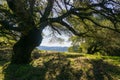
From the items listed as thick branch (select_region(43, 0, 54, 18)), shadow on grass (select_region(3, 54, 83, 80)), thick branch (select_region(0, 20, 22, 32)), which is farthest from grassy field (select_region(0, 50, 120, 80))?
thick branch (select_region(43, 0, 54, 18))

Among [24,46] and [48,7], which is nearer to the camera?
[24,46]

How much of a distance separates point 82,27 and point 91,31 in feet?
3.61

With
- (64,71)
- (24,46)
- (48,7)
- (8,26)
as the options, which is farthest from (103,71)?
(48,7)

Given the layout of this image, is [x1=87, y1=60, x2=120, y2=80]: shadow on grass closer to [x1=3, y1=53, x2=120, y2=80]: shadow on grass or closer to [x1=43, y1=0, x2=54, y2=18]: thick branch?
[x1=3, y1=53, x2=120, y2=80]: shadow on grass

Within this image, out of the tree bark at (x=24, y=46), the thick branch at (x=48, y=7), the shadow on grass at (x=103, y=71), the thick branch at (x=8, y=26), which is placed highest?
the thick branch at (x=48, y=7)

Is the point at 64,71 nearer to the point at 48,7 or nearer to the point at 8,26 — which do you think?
the point at 8,26

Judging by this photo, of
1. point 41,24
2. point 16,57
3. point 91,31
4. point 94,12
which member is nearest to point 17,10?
point 41,24

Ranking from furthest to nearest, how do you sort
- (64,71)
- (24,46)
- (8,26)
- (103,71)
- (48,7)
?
(48,7) < (24,46) < (8,26) < (64,71) < (103,71)

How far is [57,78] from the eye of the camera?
47.8ft

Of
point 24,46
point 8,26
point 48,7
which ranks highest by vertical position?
point 48,7

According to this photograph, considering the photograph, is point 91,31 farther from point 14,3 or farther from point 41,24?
point 14,3

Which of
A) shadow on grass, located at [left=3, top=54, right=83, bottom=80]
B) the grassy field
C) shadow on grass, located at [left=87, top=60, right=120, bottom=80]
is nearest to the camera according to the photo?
shadow on grass, located at [left=87, top=60, right=120, bottom=80]

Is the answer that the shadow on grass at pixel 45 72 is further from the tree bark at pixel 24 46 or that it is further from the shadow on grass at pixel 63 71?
the tree bark at pixel 24 46

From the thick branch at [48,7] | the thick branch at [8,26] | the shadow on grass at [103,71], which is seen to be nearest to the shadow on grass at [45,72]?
the shadow on grass at [103,71]
